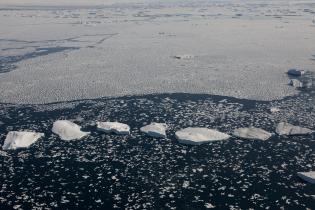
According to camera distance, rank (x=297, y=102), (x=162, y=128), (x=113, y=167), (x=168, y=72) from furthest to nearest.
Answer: (x=168, y=72) < (x=297, y=102) < (x=162, y=128) < (x=113, y=167)

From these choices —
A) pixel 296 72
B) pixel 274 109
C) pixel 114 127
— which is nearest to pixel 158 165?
pixel 114 127

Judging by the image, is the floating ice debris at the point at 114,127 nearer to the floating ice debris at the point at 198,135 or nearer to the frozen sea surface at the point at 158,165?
the frozen sea surface at the point at 158,165

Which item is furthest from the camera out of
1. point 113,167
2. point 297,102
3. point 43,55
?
point 43,55

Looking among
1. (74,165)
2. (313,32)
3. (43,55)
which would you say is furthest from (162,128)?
(313,32)

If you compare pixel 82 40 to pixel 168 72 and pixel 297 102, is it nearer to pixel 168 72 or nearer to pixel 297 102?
pixel 168 72

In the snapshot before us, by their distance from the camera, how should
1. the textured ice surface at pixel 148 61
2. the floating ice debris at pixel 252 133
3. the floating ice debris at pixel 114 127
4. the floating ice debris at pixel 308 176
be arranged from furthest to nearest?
the textured ice surface at pixel 148 61
the floating ice debris at pixel 114 127
the floating ice debris at pixel 252 133
the floating ice debris at pixel 308 176

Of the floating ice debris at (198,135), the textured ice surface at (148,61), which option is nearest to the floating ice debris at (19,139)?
the textured ice surface at (148,61)
